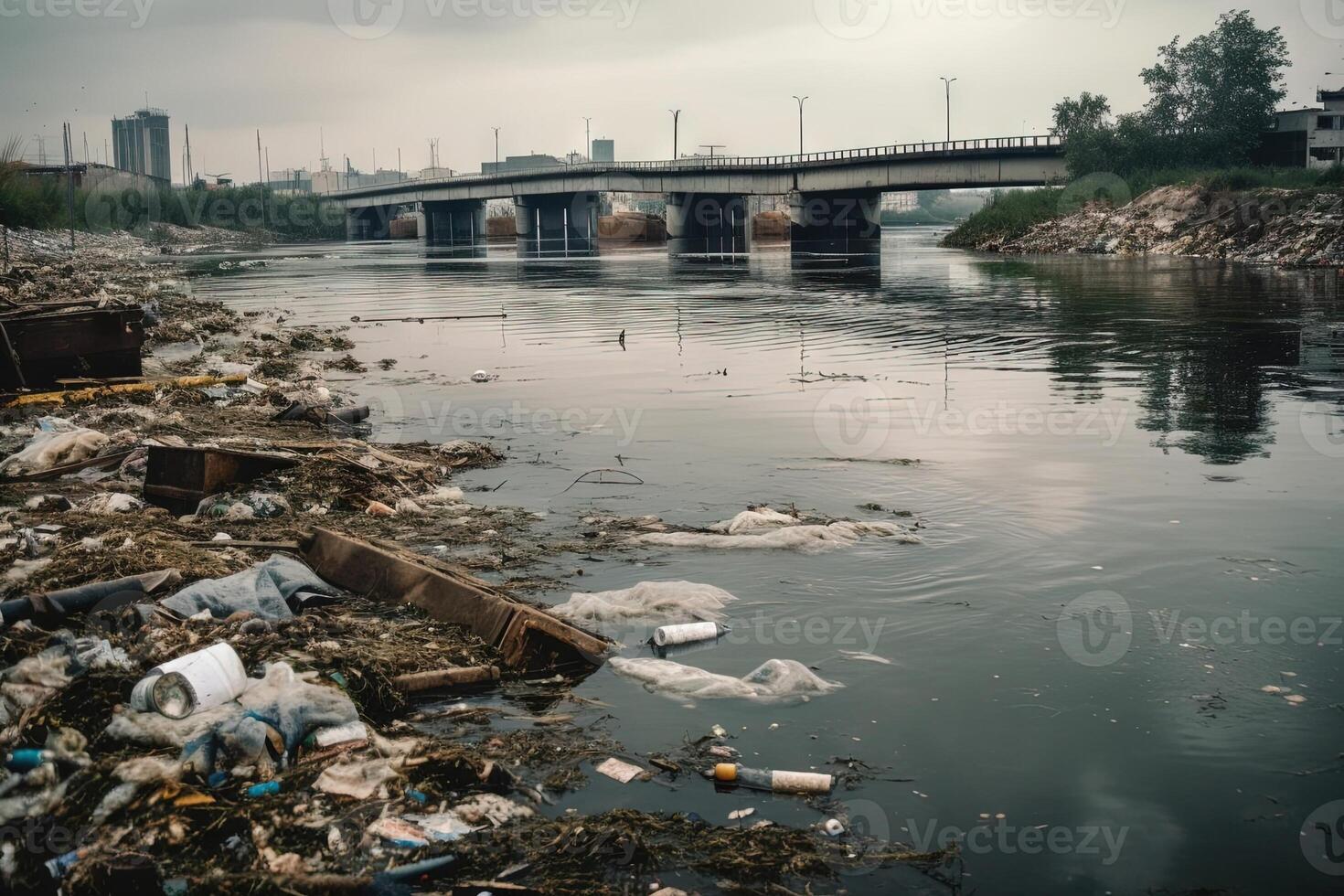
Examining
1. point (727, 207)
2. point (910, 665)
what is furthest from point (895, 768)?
point (727, 207)

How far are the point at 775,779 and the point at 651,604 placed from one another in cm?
226

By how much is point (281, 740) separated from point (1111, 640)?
434 cm

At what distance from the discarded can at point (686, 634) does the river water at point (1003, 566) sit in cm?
16

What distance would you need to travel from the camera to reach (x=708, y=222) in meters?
110

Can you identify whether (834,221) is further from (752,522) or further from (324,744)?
(324,744)

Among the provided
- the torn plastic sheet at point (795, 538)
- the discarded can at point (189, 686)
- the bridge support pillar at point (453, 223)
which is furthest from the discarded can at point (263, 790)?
the bridge support pillar at point (453, 223)

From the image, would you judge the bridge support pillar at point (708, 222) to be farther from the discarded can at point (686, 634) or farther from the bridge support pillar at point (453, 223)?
the discarded can at point (686, 634)

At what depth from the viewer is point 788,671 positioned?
607 centimetres

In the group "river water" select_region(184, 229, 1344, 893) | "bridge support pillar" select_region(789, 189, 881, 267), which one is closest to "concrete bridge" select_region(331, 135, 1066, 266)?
"bridge support pillar" select_region(789, 189, 881, 267)

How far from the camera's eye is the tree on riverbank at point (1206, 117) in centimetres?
7362

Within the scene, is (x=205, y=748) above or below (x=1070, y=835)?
above

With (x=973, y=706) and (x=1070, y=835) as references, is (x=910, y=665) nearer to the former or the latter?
(x=973, y=706)

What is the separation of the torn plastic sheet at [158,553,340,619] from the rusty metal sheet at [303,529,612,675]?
0.95 ft

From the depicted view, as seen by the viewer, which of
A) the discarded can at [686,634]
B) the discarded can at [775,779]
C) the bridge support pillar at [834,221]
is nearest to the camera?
the discarded can at [775,779]
